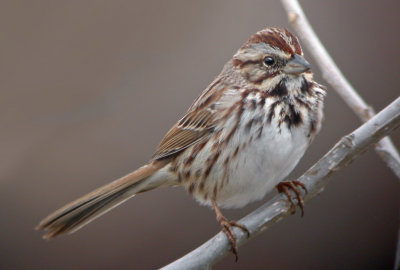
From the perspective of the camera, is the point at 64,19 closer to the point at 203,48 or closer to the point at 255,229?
the point at 203,48

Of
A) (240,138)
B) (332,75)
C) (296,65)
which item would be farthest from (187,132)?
(332,75)

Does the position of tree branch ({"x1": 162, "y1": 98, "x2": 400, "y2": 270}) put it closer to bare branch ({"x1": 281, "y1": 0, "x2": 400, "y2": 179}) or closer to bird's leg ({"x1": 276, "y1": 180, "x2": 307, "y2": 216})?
bird's leg ({"x1": 276, "y1": 180, "x2": 307, "y2": 216})

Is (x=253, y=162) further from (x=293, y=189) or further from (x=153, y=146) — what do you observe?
(x=153, y=146)

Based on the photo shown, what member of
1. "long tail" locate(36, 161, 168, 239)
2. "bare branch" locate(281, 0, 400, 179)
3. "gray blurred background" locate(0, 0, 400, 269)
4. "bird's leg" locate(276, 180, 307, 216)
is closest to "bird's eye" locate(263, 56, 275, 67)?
"bare branch" locate(281, 0, 400, 179)

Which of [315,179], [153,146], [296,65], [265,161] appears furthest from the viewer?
[153,146]

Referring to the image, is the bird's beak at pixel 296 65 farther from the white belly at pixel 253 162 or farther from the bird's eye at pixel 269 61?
the white belly at pixel 253 162
